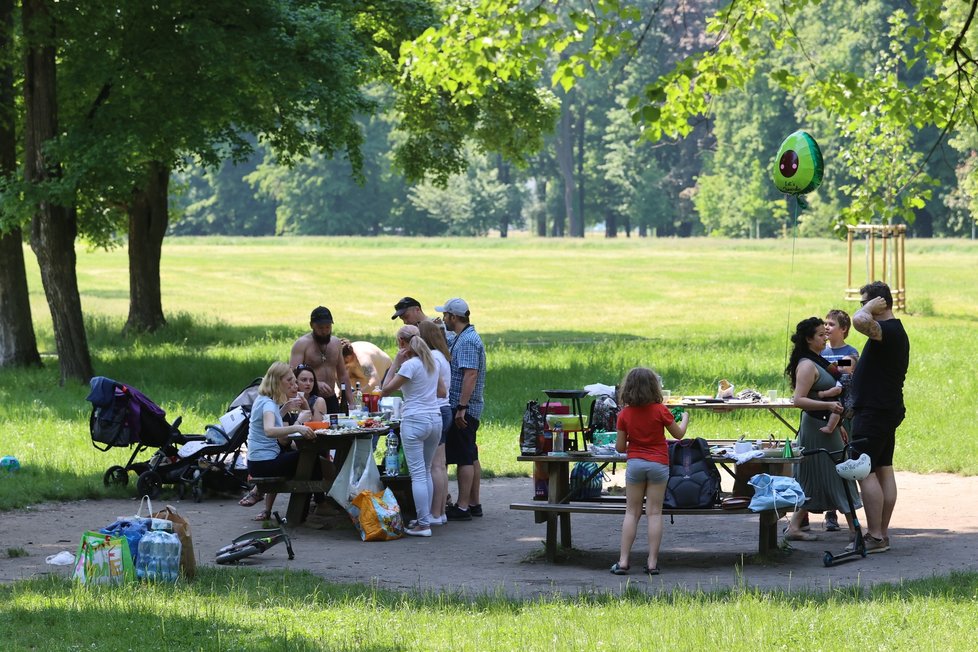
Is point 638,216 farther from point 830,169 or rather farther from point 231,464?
point 231,464

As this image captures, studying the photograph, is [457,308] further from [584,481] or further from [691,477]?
[691,477]

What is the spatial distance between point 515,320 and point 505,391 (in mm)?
22803

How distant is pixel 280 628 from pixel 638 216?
101 m

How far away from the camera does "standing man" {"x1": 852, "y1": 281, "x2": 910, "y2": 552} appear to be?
1048 cm

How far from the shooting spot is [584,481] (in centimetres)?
1122

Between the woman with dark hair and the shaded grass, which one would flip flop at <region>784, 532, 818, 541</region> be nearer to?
the woman with dark hair

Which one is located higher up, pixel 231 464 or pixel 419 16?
pixel 419 16

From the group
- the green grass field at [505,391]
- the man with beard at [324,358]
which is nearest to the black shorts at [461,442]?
the man with beard at [324,358]

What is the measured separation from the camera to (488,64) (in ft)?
50.8

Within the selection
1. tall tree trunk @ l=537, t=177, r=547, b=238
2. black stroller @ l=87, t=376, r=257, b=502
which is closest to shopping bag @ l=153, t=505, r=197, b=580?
black stroller @ l=87, t=376, r=257, b=502

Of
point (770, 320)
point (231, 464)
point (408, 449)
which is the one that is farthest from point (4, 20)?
point (770, 320)

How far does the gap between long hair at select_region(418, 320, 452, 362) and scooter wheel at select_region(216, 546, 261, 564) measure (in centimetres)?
257

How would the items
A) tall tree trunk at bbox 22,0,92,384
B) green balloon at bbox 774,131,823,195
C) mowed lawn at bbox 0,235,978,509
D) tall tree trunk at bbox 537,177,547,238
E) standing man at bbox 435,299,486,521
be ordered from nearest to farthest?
standing man at bbox 435,299,486,521 < green balloon at bbox 774,131,823,195 < mowed lawn at bbox 0,235,978,509 < tall tree trunk at bbox 22,0,92,384 < tall tree trunk at bbox 537,177,547,238

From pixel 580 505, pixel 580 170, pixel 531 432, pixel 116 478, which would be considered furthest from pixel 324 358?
pixel 580 170
